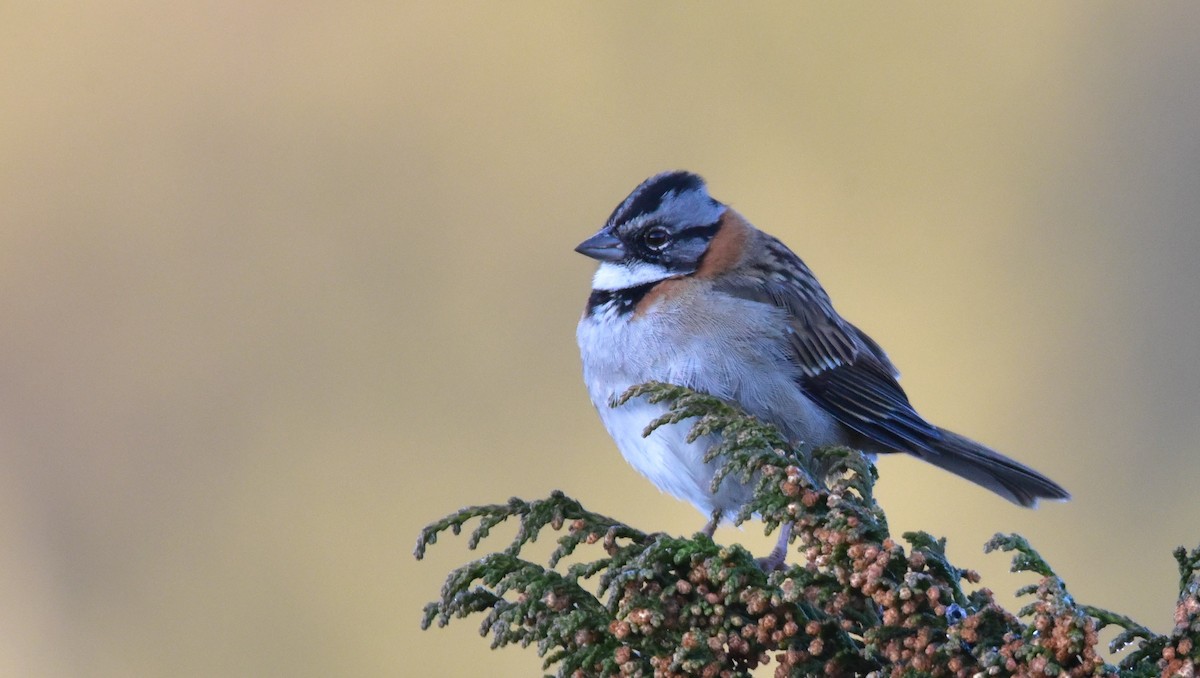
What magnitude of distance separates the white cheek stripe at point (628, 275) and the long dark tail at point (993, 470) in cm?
81

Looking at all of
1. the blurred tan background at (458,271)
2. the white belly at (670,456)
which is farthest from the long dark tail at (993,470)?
the blurred tan background at (458,271)

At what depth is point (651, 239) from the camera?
12.0ft

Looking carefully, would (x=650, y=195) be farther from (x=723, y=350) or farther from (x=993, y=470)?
(x=993, y=470)

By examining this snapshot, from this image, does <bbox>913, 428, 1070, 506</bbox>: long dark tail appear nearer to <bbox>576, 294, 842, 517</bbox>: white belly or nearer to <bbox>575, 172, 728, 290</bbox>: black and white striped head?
<bbox>576, 294, 842, 517</bbox>: white belly

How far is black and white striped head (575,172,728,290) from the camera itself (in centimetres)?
361

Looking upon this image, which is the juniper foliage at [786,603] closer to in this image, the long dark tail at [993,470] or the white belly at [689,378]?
the white belly at [689,378]

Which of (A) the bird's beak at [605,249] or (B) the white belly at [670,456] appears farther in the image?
(A) the bird's beak at [605,249]

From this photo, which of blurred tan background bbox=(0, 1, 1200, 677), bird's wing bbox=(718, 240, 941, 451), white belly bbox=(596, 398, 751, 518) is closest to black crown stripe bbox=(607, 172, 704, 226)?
bird's wing bbox=(718, 240, 941, 451)

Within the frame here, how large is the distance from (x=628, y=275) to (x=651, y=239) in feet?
0.40

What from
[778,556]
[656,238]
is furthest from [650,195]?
[778,556]

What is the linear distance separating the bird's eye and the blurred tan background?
2.45 m

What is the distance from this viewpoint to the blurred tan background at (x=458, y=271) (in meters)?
6.00

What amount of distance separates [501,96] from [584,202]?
106 centimetres

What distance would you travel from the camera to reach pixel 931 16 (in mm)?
7820
